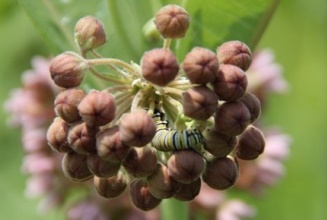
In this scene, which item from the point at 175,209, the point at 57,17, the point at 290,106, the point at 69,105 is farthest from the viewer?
the point at 290,106

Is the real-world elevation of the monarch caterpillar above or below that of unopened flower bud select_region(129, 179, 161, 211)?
above

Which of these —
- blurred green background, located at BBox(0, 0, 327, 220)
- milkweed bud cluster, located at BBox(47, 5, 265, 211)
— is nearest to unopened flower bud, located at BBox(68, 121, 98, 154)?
milkweed bud cluster, located at BBox(47, 5, 265, 211)

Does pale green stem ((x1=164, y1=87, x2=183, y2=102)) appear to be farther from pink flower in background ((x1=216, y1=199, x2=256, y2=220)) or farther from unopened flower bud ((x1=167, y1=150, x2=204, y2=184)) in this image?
pink flower in background ((x1=216, y1=199, x2=256, y2=220))

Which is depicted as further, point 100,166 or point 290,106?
point 290,106

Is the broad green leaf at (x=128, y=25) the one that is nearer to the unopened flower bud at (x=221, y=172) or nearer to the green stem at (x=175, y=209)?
the green stem at (x=175, y=209)

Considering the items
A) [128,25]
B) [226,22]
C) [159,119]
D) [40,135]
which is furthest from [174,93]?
[40,135]

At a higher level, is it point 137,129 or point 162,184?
point 137,129

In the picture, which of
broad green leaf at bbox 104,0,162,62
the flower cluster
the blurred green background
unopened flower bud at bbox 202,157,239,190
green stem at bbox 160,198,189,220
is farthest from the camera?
the blurred green background

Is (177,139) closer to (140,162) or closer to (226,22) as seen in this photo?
(140,162)
